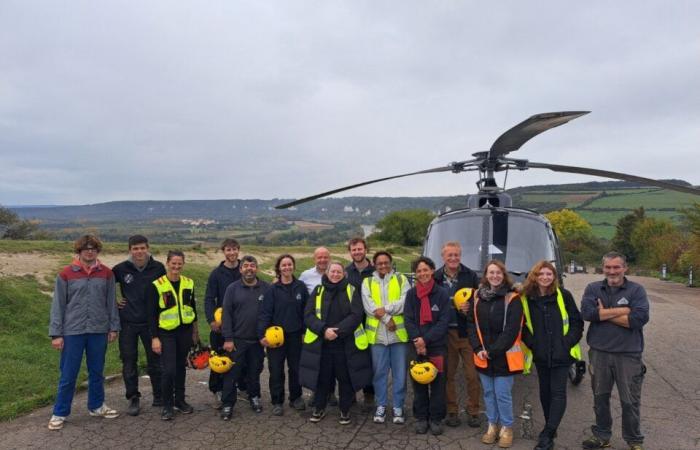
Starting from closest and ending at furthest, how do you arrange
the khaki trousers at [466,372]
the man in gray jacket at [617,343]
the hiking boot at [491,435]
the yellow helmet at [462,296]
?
the man in gray jacket at [617,343]
the hiking boot at [491,435]
the yellow helmet at [462,296]
the khaki trousers at [466,372]

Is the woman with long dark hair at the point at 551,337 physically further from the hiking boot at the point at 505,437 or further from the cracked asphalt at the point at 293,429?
the cracked asphalt at the point at 293,429

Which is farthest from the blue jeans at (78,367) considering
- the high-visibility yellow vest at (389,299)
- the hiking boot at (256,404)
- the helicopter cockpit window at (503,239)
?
the helicopter cockpit window at (503,239)

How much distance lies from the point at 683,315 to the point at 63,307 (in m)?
15.0

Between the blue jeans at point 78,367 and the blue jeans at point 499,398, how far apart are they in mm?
4112

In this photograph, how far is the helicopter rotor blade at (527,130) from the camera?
4750 millimetres

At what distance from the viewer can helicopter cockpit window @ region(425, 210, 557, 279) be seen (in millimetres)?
6387

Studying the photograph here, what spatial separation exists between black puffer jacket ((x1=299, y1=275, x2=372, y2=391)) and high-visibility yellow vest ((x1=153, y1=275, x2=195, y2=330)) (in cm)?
139

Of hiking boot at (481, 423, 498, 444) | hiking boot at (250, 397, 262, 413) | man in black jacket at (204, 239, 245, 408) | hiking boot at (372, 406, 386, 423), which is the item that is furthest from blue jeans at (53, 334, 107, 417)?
hiking boot at (481, 423, 498, 444)

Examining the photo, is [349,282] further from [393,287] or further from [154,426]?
[154,426]

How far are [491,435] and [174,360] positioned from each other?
3437 mm

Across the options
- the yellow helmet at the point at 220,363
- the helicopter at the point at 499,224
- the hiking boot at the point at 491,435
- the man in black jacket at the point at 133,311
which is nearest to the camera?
the hiking boot at the point at 491,435

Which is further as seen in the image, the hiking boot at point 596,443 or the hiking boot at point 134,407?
the hiking boot at point 134,407

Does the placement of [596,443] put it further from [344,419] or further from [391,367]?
[344,419]

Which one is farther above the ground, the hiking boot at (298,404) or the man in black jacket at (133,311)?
the man in black jacket at (133,311)
